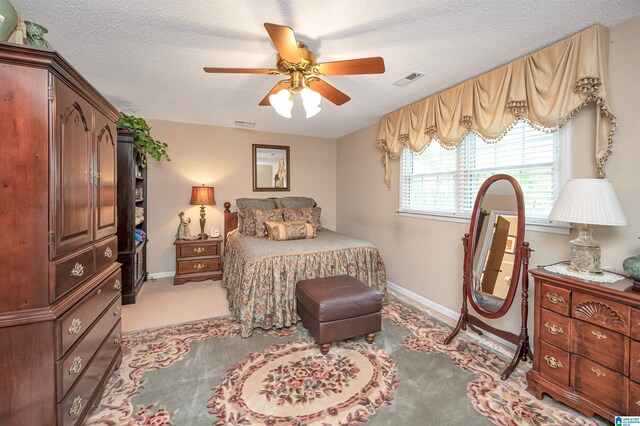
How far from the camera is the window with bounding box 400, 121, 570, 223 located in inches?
83.3

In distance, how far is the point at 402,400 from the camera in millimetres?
1726

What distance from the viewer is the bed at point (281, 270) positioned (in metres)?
2.59

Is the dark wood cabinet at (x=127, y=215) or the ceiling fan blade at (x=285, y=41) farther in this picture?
the dark wood cabinet at (x=127, y=215)

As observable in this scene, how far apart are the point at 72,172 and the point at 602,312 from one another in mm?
2914

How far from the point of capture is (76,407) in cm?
135

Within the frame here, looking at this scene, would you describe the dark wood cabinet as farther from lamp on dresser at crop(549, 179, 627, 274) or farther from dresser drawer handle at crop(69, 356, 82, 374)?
lamp on dresser at crop(549, 179, 627, 274)

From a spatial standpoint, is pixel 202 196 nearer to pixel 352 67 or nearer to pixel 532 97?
pixel 352 67

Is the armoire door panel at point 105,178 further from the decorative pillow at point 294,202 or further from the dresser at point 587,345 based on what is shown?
the dresser at point 587,345

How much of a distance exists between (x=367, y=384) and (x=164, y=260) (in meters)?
3.68

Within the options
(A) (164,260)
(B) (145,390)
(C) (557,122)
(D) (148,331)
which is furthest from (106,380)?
(C) (557,122)

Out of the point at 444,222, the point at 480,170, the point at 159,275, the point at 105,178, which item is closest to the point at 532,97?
the point at 480,170

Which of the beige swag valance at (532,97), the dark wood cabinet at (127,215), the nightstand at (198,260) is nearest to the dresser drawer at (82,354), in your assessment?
the dark wood cabinet at (127,215)

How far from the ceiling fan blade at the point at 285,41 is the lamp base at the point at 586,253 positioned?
6.87ft

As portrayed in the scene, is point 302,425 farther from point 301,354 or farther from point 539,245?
point 539,245
